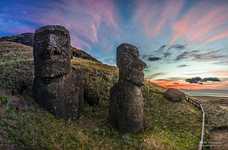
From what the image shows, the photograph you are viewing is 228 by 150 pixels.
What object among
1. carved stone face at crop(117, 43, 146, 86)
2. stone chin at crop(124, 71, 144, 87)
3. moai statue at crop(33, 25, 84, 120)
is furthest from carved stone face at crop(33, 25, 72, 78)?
stone chin at crop(124, 71, 144, 87)

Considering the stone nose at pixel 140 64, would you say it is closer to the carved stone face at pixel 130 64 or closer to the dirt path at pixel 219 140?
the carved stone face at pixel 130 64

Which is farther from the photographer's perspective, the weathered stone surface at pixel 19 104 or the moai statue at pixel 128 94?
the moai statue at pixel 128 94

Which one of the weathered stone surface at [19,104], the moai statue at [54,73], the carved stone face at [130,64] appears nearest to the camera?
the weathered stone surface at [19,104]

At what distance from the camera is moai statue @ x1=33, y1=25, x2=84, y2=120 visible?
8195mm

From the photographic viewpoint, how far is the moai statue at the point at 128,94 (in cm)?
793

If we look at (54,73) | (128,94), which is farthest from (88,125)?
(54,73)

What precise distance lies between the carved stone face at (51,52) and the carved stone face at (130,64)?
3378 mm

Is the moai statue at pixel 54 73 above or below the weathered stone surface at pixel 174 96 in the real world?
above

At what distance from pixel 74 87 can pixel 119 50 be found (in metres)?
3.74

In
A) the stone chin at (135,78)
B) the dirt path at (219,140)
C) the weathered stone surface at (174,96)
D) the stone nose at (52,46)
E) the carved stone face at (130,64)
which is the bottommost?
the dirt path at (219,140)

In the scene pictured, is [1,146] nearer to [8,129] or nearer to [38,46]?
[8,129]

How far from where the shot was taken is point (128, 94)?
7.94 metres

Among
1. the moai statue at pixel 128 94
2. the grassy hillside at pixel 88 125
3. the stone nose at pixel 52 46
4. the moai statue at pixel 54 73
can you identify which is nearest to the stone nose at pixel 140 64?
the moai statue at pixel 128 94

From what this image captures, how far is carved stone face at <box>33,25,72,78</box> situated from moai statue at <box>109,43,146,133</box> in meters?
3.40
